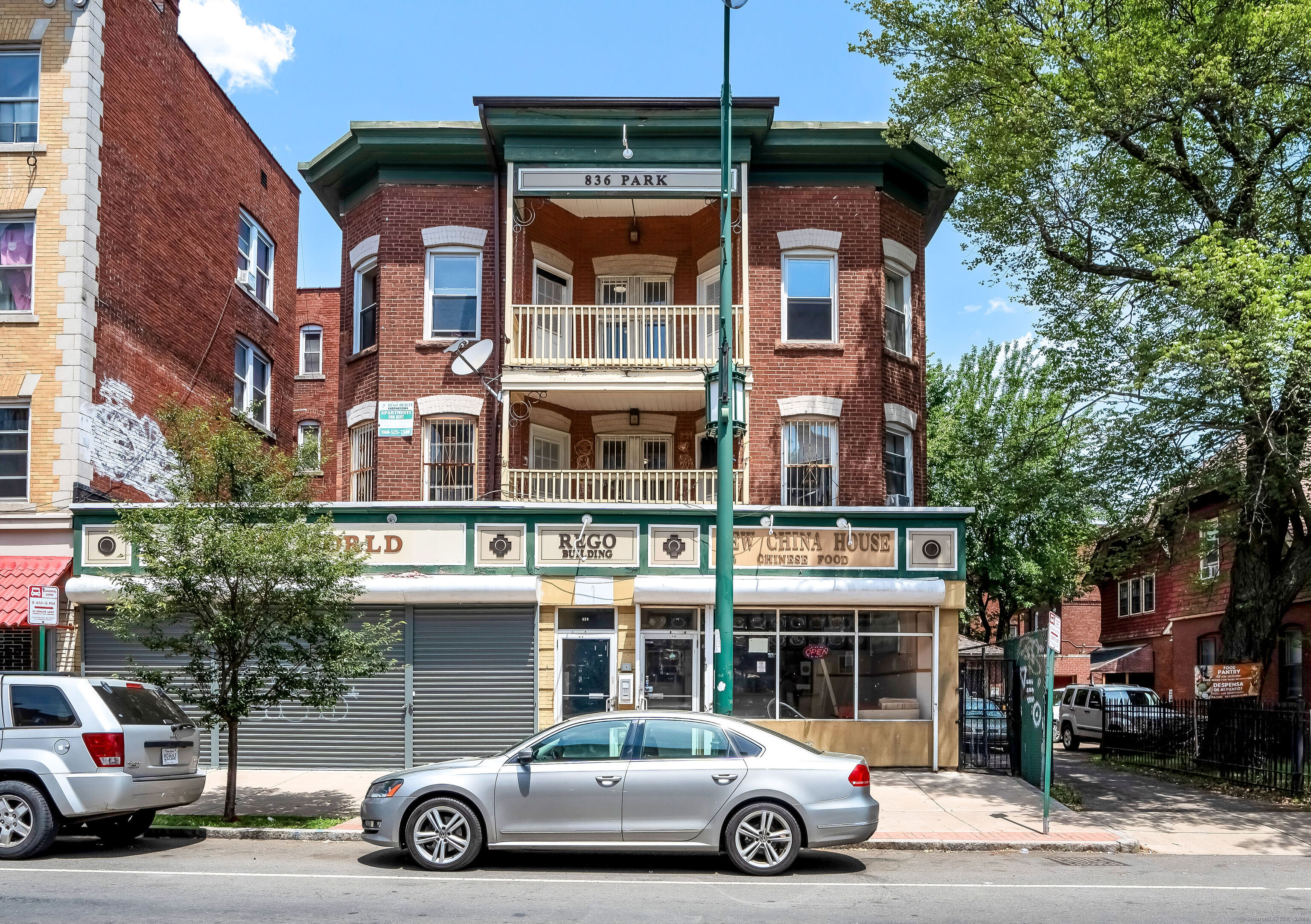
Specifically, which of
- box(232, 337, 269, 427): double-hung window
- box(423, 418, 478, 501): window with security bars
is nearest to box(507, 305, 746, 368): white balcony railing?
box(423, 418, 478, 501): window with security bars

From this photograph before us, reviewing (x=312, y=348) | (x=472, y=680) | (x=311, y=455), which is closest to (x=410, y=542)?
(x=472, y=680)

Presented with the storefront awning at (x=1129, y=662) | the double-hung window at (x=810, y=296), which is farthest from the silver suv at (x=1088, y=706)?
the double-hung window at (x=810, y=296)

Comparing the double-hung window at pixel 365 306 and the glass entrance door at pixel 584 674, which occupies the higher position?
the double-hung window at pixel 365 306

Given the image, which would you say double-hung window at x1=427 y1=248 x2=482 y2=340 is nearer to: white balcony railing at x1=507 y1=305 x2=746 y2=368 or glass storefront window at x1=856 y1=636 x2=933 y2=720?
white balcony railing at x1=507 y1=305 x2=746 y2=368

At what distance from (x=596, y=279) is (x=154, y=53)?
8732 millimetres

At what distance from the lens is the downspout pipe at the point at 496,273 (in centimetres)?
1984

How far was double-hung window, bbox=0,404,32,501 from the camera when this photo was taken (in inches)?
720

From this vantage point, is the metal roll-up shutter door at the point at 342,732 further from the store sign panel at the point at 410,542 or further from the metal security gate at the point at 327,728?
the store sign panel at the point at 410,542

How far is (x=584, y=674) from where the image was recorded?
17.9 metres

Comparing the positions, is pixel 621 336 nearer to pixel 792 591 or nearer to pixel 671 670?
pixel 792 591

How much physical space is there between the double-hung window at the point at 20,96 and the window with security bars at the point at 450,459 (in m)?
7.70

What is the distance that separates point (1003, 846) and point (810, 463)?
8.70 meters

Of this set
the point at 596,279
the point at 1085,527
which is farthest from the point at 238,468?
the point at 1085,527

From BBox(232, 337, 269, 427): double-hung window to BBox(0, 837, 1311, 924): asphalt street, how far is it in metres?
13.6
